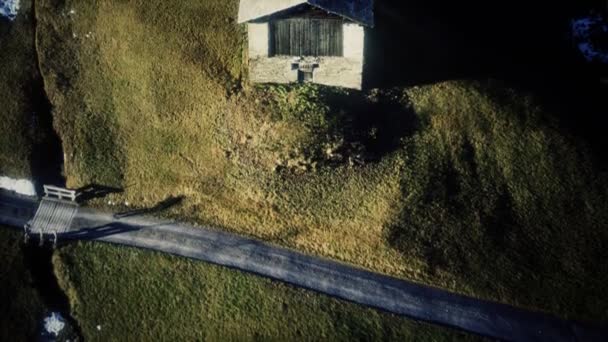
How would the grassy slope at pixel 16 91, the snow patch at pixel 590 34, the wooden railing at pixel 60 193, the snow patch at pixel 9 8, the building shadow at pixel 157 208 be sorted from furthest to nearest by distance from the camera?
the snow patch at pixel 9 8 → the snow patch at pixel 590 34 → the grassy slope at pixel 16 91 → the wooden railing at pixel 60 193 → the building shadow at pixel 157 208

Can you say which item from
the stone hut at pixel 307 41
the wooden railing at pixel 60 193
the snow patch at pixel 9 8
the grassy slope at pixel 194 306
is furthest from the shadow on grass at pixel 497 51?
the snow patch at pixel 9 8

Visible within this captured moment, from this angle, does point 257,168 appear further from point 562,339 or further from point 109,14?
point 562,339

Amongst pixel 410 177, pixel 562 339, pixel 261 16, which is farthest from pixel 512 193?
pixel 261 16

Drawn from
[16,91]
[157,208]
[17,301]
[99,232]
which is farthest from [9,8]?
[17,301]

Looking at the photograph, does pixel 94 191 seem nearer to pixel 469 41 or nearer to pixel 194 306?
pixel 194 306

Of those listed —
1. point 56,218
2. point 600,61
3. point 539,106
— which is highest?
point 600,61

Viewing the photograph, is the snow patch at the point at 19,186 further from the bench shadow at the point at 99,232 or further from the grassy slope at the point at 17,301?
the bench shadow at the point at 99,232
